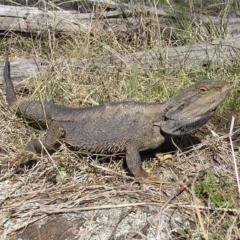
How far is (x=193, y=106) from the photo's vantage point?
146 inches

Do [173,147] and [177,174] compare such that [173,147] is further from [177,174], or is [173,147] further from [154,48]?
[154,48]

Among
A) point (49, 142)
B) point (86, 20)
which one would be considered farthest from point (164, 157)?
point (86, 20)

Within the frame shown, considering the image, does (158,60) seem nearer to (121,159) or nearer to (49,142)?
(121,159)

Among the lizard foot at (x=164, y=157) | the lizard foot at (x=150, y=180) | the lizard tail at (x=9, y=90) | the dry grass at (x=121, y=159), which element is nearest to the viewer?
the dry grass at (x=121, y=159)

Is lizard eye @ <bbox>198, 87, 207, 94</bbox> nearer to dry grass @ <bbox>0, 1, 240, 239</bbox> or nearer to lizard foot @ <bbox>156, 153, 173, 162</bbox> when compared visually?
dry grass @ <bbox>0, 1, 240, 239</bbox>

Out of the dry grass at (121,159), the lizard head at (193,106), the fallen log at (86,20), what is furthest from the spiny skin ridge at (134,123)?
the fallen log at (86,20)

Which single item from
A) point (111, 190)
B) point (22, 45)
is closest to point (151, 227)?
point (111, 190)

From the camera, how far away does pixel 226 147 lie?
4.06m

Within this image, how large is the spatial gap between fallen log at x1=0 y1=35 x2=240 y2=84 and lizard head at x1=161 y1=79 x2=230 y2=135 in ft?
4.35

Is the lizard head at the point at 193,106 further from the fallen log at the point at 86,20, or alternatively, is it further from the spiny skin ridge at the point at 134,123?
the fallen log at the point at 86,20

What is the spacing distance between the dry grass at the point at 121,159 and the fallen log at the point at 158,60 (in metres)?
0.07

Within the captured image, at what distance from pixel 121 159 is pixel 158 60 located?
1554 millimetres

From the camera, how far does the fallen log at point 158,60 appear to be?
500 centimetres

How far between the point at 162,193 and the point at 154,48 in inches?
86.8
